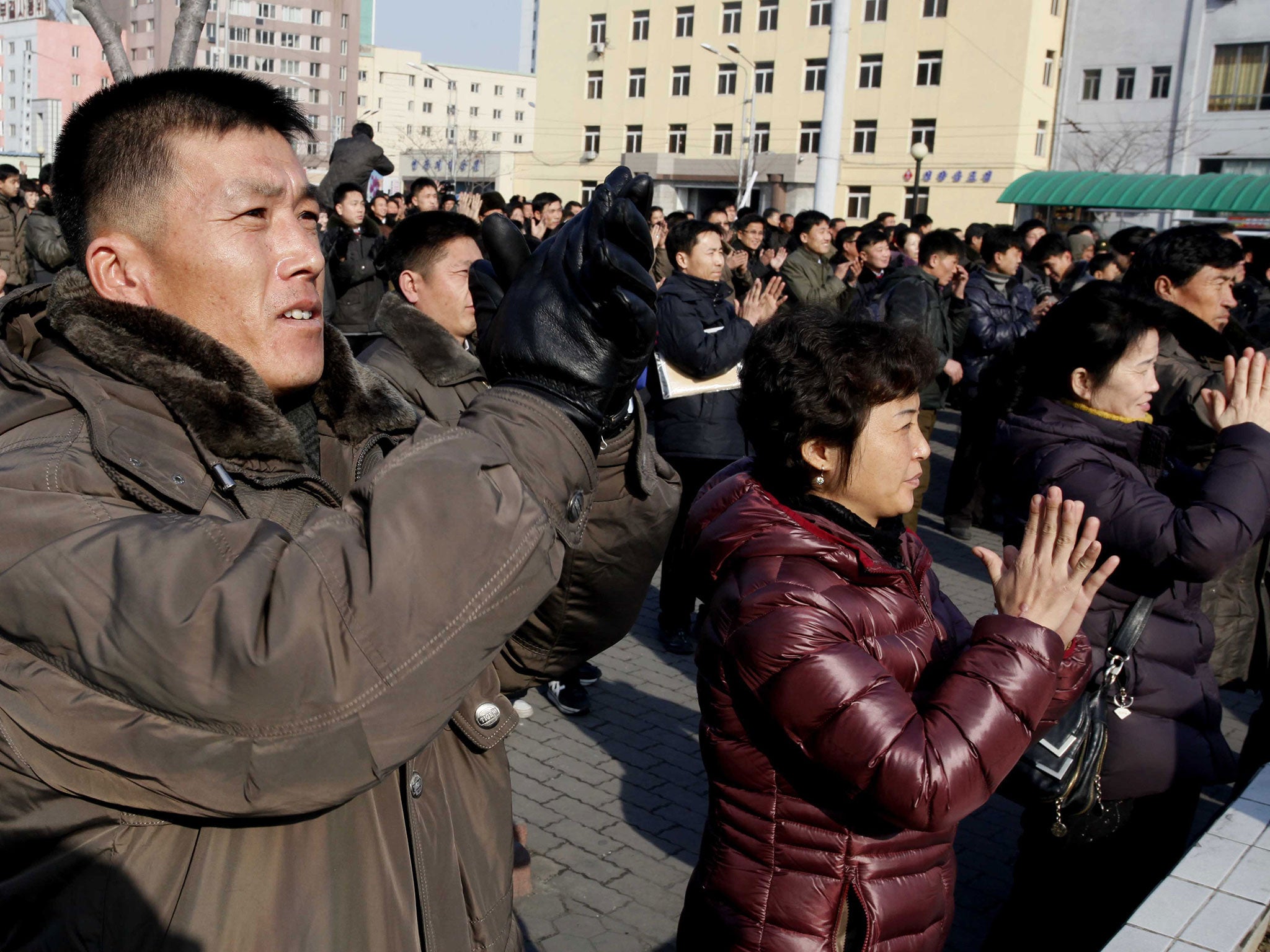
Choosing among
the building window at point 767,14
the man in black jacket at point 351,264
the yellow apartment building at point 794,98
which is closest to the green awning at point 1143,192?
the yellow apartment building at point 794,98

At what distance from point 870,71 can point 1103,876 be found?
4928 cm

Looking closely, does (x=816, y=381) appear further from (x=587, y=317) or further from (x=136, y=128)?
(x=136, y=128)

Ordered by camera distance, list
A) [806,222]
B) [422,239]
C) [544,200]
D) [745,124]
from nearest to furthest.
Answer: [422,239] < [806,222] < [544,200] < [745,124]

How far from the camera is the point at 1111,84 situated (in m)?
41.9

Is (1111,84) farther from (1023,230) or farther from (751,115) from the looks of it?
(1023,230)

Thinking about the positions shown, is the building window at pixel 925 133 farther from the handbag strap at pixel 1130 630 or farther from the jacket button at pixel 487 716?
the jacket button at pixel 487 716

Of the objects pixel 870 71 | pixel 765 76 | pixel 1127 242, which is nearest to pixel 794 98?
pixel 765 76

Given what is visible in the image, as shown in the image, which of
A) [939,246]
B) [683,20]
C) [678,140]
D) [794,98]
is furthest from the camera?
[678,140]

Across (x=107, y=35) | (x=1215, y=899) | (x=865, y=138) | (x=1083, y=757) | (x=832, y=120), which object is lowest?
(x=1215, y=899)

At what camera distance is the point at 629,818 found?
422 cm

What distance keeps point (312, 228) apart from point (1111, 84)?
46.3 metres

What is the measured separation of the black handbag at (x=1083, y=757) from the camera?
277cm

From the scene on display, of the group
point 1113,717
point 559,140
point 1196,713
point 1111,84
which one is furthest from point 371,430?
point 559,140

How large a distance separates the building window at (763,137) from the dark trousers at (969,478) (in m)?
44.5
